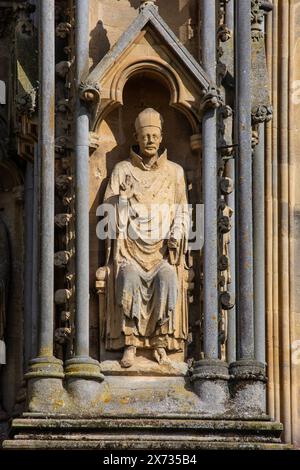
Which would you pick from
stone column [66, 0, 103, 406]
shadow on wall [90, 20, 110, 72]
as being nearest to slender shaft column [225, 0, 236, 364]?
shadow on wall [90, 20, 110, 72]

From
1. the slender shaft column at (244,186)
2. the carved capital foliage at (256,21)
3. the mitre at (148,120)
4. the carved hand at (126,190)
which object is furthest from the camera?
the carved capital foliage at (256,21)

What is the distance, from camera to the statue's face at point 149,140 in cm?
2812

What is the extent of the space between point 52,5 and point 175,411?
151 inches

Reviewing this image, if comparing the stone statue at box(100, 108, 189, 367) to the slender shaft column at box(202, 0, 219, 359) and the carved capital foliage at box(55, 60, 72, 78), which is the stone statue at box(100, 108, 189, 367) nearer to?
the slender shaft column at box(202, 0, 219, 359)

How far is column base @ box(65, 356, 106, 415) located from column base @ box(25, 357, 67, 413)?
8 cm

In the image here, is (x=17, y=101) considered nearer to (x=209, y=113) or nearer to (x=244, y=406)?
(x=209, y=113)

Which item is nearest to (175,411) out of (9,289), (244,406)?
(244,406)

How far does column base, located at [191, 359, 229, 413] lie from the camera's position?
89.9 ft

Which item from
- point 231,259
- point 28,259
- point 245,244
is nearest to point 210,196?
point 245,244

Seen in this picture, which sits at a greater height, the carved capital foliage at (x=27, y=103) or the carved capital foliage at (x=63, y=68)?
the carved capital foliage at (x=63, y=68)

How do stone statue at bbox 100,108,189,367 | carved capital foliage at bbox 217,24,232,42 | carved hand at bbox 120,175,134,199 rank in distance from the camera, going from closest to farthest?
stone statue at bbox 100,108,189,367, carved hand at bbox 120,175,134,199, carved capital foliage at bbox 217,24,232,42

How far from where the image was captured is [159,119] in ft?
92.6

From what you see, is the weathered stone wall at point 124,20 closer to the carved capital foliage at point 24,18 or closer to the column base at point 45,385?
the carved capital foliage at point 24,18

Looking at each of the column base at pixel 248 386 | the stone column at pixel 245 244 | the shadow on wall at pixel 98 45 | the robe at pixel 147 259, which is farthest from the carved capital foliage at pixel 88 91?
the column base at pixel 248 386
